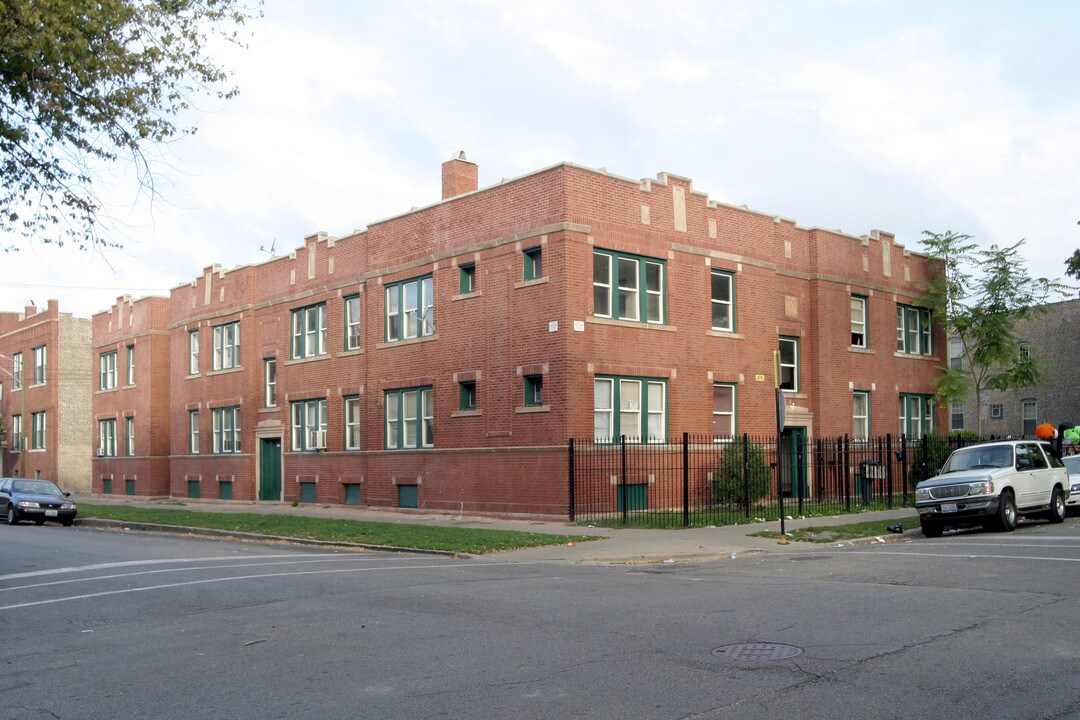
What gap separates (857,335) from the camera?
33.6 m

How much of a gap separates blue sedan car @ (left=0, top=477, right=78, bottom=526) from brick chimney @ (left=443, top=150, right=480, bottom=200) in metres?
13.9

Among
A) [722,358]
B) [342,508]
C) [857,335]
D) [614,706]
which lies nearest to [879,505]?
[722,358]

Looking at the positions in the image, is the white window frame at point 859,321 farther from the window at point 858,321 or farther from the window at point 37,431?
the window at point 37,431

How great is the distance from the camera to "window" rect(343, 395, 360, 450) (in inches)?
1276

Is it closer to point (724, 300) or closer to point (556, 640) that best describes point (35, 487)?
point (724, 300)

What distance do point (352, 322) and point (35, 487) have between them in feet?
34.1

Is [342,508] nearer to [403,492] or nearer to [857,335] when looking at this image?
[403,492]

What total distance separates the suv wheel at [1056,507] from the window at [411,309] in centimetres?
1613

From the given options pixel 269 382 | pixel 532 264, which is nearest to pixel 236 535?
pixel 532 264

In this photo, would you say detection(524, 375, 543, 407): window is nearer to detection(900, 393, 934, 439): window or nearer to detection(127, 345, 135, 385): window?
detection(900, 393, 934, 439): window

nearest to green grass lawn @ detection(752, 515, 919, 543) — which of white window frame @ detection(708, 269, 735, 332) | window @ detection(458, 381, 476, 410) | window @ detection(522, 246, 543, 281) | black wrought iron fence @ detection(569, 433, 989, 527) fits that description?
black wrought iron fence @ detection(569, 433, 989, 527)

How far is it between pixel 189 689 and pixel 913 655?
5668 millimetres

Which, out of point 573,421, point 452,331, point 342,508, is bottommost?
point 342,508

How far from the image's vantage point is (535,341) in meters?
25.8
